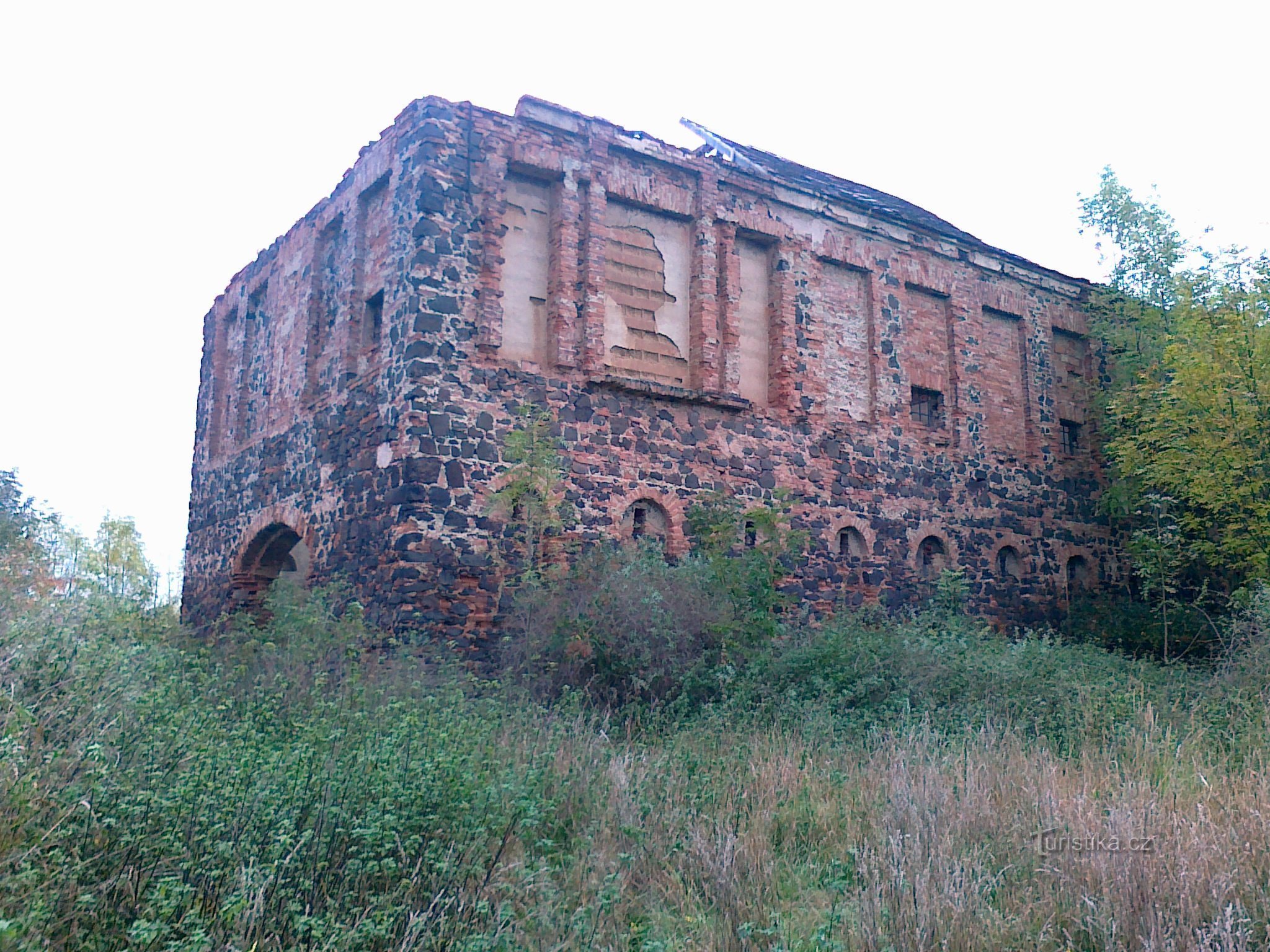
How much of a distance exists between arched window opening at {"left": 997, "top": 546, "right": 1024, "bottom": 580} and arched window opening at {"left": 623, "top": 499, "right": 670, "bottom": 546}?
6.90m

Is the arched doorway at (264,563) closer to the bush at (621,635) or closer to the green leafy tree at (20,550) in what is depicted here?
the green leafy tree at (20,550)

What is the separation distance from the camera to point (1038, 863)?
5.43 meters

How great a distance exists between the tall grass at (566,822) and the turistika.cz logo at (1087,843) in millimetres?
19

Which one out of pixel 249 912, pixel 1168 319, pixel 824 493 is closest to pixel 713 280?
pixel 824 493

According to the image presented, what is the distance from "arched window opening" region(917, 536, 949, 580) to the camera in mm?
16203

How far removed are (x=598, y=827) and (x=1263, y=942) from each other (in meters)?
3.38

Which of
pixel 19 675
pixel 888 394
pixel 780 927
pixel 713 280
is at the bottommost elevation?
pixel 780 927

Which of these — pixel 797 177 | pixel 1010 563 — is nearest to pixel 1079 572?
pixel 1010 563

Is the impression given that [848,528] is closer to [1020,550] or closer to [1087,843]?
[1020,550]

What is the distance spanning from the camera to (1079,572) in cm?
1864

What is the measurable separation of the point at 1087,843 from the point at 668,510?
333 inches

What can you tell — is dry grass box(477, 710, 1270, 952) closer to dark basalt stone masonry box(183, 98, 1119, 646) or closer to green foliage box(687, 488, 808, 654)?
green foliage box(687, 488, 808, 654)

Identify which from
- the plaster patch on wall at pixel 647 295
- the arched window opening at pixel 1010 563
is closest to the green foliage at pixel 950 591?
the arched window opening at pixel 1010 563

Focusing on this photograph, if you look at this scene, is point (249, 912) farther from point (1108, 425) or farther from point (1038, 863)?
point (1108, 425)
